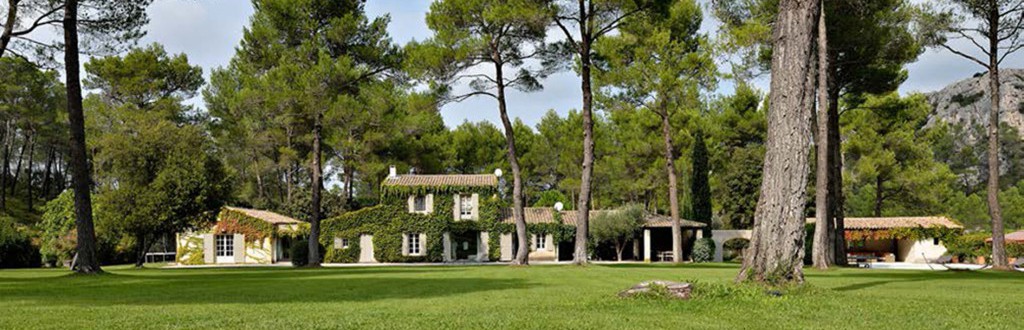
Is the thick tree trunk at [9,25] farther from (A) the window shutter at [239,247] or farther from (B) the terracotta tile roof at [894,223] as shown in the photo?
(B) the terracotta tile roof at [894,223]

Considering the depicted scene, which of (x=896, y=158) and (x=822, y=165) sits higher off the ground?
(x=896, y=158)

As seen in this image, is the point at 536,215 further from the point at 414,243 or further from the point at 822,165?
the point at 822,165

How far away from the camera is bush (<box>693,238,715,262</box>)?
35.8 meters

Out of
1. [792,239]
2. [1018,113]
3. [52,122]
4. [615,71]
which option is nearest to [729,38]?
[615,71]

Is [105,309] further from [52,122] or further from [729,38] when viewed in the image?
[52,122]

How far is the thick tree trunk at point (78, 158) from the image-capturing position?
60.3 ft

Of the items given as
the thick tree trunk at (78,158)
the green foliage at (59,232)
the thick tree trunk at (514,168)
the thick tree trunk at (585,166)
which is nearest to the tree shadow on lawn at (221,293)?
the thick tree trunk at (78,158)

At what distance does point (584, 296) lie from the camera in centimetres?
1066

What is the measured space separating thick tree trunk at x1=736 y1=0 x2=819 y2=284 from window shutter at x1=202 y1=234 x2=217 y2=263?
3143 centimetres

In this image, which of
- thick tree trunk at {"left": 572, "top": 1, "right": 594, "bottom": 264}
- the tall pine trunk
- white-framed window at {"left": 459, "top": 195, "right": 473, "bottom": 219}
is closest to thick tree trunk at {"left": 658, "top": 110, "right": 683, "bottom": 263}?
thick tree trunk at {"left": 572, "top": 1, "right": 594, "bottom": 264}

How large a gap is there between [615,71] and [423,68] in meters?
7.43

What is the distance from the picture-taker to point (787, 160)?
11344mm

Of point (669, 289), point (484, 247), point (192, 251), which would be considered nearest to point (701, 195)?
point (484, 247)

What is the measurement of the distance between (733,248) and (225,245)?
24.8 meters
